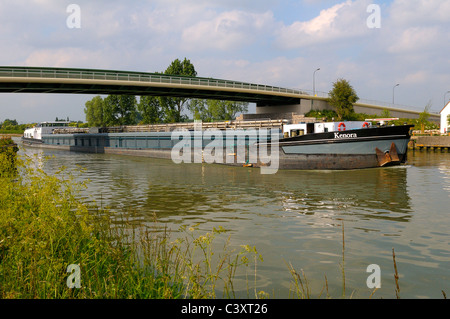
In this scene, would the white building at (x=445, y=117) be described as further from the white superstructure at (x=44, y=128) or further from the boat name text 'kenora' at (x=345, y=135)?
the white superstructure at (x=44, y=128)

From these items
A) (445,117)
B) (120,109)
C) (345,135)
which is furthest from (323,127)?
(120,109)

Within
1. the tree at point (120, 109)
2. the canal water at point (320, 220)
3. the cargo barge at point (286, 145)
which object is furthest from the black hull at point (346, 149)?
the tree at point (120, 109)

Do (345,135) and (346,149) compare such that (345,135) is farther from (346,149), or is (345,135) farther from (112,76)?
(112,76)

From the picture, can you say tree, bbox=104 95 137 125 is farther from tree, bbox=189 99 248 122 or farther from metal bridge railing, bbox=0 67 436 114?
metal bridge railing, bbox=0 67 436 114

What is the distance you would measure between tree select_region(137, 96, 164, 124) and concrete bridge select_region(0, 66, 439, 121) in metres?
30.7

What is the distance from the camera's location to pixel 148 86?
2339 inches

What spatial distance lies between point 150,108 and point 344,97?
52654 millimetres

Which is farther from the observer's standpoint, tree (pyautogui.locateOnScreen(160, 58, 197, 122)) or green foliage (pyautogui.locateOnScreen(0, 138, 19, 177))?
tree (pyautogui.locateOnScreen(160, 58, 197, 122))

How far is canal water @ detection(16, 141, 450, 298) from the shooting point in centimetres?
787

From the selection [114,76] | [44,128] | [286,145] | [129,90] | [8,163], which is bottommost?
[8,163]

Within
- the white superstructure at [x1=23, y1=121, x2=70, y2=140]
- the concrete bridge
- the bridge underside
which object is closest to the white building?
the concrete bridge

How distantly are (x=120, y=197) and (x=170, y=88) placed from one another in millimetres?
48160
